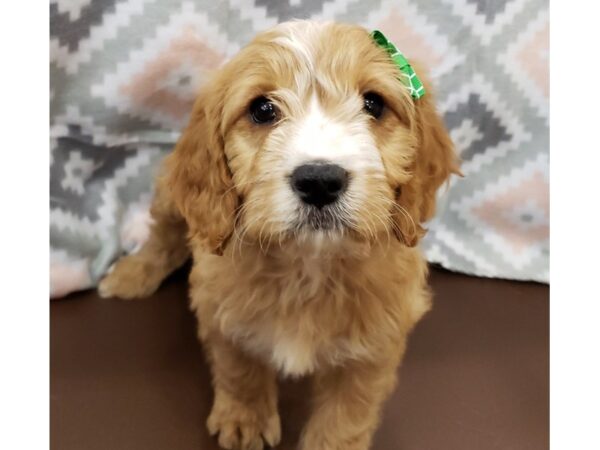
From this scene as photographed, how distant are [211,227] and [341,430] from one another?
66 centimetres

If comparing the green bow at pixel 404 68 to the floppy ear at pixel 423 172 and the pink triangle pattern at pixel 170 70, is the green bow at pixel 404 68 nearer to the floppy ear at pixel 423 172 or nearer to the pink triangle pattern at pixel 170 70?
the floppy ear at pixel 423 172

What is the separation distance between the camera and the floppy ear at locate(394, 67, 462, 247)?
4.70 feet

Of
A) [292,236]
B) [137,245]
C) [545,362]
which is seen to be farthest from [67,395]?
[545,362]

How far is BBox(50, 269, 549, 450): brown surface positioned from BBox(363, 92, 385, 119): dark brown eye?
3.11 feet

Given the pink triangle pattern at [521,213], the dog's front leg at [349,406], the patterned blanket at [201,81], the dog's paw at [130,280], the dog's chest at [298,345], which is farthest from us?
the pink triangle pattern at [521,213]

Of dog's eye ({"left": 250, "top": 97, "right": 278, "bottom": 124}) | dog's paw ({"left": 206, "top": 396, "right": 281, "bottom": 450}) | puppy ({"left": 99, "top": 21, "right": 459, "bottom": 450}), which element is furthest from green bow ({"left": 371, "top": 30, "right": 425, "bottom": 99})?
dog's paw ({"left": 206, "top": 396, "right": 281, "bottom": 450})

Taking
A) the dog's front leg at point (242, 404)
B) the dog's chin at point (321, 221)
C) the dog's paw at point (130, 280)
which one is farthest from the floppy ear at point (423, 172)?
the dog's paw at point (130, 280)

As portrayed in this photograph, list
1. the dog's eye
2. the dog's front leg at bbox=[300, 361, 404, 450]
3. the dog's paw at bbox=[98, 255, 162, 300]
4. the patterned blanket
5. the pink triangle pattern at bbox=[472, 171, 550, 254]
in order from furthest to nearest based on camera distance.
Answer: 1. the pink triangle pattern at bbox=[472, 171, 550, 254]
2. the dog's paw at bbox=[98, 255, 162, 300]
3. the patterned blanket
4. the dog's front leg at bbox=[300, 361, 404, 450]
5. the dog's eye

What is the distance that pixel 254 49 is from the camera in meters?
1.44

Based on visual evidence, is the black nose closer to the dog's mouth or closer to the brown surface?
the dog's mouth

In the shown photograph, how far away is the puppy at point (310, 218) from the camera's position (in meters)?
1.26

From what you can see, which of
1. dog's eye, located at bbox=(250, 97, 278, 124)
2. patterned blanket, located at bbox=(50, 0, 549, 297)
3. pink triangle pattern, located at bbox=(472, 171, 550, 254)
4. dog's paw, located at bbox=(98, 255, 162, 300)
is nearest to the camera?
dog's eye, located at bbox=(250, 97, 278, 124)

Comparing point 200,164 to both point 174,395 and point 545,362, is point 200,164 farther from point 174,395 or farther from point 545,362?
point 545,362

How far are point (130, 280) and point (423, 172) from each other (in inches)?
48.6
